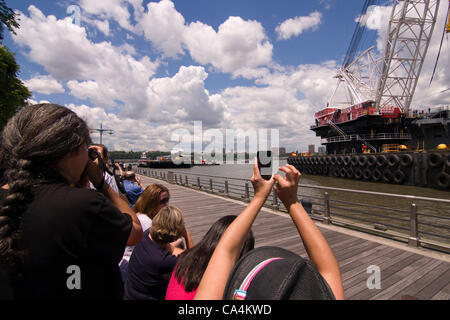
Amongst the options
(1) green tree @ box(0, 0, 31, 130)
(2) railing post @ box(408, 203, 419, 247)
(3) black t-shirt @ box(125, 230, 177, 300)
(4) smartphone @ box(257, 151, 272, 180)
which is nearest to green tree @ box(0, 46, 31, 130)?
(1) green tree @ box(0, 0, 31, 130)

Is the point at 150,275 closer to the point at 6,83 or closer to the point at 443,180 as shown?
the point at 6,83


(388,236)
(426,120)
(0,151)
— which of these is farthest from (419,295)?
(426,120)

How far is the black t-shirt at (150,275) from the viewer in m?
2.01

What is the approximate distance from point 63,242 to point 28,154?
15.7 inches

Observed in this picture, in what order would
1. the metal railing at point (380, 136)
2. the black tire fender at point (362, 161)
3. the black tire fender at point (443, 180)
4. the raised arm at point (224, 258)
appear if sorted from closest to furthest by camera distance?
1. the raised arm at point (224, 258)
2. the black tire fender at point (443, 180)
3. the black tire fender at point (362, 161)
4. the metal railing at point (380, 136)

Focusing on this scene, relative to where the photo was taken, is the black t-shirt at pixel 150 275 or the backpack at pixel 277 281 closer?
the backpack at pixel 277 281

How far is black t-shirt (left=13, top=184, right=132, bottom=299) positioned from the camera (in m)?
0.84

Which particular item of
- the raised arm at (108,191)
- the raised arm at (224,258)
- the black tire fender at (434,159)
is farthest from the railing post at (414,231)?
the black tire fender at (434,159)

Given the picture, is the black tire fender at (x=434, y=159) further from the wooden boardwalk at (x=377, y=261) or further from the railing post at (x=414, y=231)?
the railing post at (x=414, y=231)

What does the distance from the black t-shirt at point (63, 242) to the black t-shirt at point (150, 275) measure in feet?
3.66

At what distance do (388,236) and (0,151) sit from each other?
621 centimetres

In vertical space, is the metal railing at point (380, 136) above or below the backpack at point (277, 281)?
above
